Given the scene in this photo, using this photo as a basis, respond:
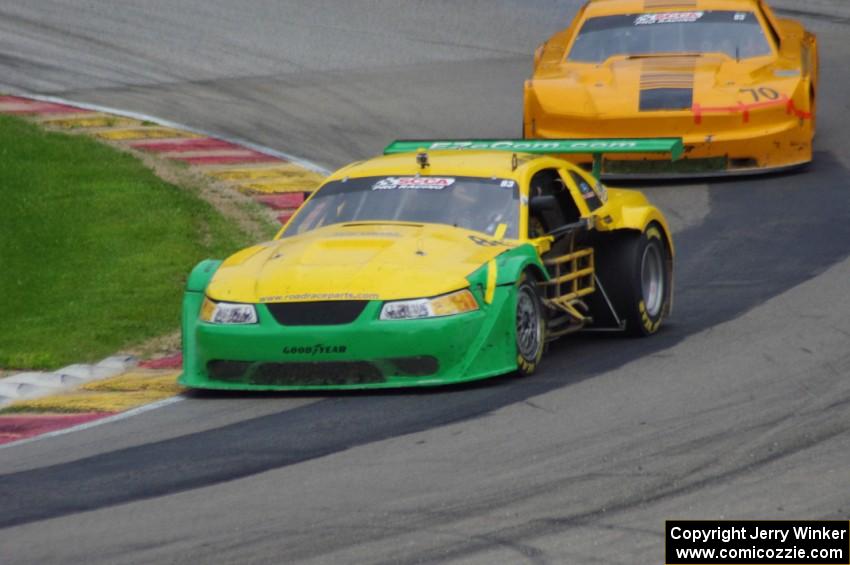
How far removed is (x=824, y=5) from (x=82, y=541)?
20.9 meters

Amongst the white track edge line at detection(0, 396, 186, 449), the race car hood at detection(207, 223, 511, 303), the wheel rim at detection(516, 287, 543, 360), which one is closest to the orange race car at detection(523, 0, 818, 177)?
the race car hood at detection(207, 223, 511, 303)

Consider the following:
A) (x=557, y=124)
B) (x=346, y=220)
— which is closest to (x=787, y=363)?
(x=346, y=220)

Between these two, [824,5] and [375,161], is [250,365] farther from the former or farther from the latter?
[824,5]

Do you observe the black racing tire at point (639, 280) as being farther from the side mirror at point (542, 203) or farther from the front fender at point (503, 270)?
the front fender at point (503, 270)

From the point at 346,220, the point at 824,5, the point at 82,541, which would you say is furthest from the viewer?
the point at 824,5

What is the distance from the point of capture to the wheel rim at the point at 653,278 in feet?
36.4

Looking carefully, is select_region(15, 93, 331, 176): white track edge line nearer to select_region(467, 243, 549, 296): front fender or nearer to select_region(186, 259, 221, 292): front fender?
select_region(186, 259, 221, 292): front fender

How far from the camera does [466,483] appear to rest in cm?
726

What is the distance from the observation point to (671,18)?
17203 mm

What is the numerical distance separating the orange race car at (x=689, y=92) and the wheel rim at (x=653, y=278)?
461 centimetres

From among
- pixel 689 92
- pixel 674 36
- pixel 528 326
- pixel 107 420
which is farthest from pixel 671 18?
pixel 107 420

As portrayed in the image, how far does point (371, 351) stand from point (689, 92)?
7.41 meters

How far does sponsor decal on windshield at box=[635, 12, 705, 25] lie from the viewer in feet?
56.2

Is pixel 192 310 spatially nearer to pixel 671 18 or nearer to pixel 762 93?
pixel 762 93
